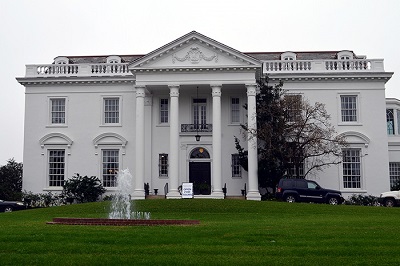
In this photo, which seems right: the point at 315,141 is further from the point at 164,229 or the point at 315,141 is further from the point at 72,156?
the point at 164,229

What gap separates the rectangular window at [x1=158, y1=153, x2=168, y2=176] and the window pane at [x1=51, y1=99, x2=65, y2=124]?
319 inches

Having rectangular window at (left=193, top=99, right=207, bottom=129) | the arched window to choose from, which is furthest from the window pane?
the arched window

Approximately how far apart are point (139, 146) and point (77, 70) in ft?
30.0

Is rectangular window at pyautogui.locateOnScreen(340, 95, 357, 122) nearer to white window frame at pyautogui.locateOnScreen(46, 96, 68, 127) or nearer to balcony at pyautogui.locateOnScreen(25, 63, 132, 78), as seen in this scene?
balcony at pyautogui.locateOnScreen(25, 63, 132, 78)

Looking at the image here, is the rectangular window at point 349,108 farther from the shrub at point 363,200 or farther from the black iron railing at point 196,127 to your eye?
the black iron railing at point 196,127

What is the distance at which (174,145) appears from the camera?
113 ft

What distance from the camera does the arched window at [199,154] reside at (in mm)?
38156

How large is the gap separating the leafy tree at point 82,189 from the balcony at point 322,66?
1518 cm

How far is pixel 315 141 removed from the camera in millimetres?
34219

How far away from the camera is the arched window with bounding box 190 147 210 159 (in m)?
38.2

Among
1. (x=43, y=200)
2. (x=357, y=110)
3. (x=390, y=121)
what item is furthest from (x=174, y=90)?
(x=390, y=121)

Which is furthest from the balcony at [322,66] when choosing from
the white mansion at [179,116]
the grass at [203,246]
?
the grass at [203,246]

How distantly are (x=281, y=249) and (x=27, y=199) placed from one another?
91.7 ft

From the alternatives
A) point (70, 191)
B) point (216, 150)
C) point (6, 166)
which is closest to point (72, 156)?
point (70, 191)
